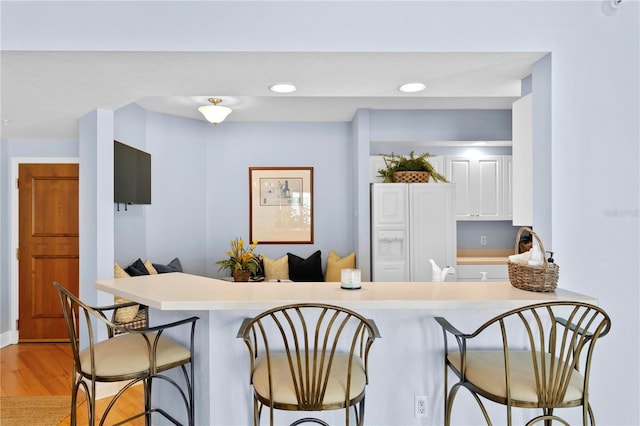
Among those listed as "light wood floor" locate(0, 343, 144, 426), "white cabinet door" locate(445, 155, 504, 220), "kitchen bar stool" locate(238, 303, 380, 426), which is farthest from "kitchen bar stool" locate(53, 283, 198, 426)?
"white cabinet door" locate(445, 155, 504, 220)

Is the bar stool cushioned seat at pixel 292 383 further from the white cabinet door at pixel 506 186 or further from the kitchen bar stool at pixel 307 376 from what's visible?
the white cabinet door at pixel 506 186

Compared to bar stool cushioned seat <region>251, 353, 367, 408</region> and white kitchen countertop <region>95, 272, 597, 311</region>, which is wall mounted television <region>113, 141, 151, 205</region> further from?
bar stool cushioned seat <region>251, 353, 367, 408</region>

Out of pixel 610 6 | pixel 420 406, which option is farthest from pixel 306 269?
pixel 610 6

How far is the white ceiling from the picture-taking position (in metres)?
2.23

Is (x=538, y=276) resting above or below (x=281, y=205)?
below

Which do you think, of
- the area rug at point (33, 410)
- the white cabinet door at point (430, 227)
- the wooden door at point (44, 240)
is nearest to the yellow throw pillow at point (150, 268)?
the wooden door at point (44, 240)

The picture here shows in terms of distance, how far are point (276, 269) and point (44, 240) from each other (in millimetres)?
2462

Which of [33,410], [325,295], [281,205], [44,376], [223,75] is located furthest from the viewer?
[281,205]

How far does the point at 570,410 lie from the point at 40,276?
→ 481 cm

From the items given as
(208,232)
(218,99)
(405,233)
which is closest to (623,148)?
(405,233)

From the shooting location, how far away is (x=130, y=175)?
12.5ft

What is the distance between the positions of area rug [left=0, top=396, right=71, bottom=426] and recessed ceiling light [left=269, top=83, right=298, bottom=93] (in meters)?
2.65

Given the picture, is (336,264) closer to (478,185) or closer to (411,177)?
(411,177)

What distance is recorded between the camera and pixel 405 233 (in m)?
4.21
